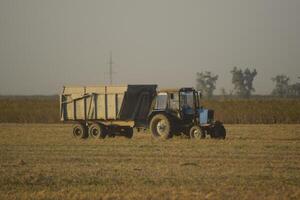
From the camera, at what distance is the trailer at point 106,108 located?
31.6m

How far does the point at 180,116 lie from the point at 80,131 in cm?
508

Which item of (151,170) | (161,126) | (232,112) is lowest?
(151,170)

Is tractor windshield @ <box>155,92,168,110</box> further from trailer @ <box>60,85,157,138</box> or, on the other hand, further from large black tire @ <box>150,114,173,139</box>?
trailer @ <box>60,85,157,138</box>

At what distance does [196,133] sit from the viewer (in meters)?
29.4

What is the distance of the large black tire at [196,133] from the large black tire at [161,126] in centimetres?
94

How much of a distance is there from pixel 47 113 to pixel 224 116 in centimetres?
1360

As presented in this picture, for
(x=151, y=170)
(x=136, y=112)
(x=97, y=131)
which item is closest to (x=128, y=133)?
(x=136, y=112)

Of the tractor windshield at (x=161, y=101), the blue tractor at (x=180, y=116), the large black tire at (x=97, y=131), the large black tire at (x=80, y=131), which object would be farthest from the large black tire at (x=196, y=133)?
the large black tire at (x=80, y=131)

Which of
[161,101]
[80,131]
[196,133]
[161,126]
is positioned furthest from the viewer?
[80,131]

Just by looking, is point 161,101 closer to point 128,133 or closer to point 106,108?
point 106,108

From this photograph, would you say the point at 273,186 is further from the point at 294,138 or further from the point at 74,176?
the point at 294,138

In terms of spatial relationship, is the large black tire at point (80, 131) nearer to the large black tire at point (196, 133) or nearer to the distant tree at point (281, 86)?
the large black tire at point (196, 133)

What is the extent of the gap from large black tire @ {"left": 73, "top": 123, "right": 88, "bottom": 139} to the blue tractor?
10.8 ft

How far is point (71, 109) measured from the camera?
33.0 metres
